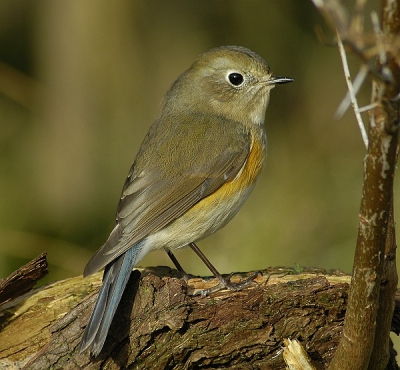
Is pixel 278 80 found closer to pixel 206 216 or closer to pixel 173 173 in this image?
pixel 173 173

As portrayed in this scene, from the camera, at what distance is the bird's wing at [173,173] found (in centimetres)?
450

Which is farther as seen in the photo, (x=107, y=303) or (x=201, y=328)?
(x=201, y=328)

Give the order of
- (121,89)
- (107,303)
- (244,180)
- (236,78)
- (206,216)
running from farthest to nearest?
1. (121,89)
2. (236,78)
3. (244,180)
4. (206,216)
5. (107,303)

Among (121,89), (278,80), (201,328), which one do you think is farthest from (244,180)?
(121,89)

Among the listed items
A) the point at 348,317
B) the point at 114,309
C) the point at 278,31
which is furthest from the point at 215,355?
the point at 278,31

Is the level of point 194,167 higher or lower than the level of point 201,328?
higher

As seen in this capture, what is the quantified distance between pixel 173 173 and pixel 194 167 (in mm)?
148

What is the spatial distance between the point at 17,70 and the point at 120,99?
4.28 feet

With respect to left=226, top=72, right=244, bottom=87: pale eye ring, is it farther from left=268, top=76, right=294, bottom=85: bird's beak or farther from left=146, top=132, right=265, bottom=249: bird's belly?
left=146, top=132, right=265, bottom=249: bird's belly

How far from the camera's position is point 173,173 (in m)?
4.77

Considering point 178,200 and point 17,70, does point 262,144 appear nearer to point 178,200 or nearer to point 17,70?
Answer: point 178,200

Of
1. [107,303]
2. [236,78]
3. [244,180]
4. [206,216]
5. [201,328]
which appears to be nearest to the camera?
[107,303]

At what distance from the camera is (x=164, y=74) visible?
873cm

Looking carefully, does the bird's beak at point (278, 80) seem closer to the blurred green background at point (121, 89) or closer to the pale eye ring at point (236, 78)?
the pale eye ring at point (236, 78)
